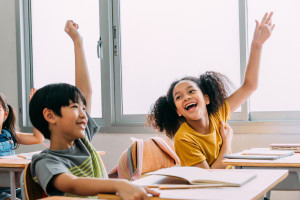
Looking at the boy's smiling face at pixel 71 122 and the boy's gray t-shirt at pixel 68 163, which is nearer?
the boy's gray t-shirt at pixel 68 163

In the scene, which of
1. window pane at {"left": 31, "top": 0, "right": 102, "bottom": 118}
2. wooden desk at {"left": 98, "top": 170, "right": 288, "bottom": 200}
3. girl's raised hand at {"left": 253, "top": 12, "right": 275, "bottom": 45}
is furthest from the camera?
window pane at {"left": 31, "top": 0, "right": 102, "bottom": 118}

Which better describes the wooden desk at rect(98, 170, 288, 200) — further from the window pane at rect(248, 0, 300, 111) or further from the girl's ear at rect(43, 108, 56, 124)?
the window pane at rect(248, 0, 300, 111)

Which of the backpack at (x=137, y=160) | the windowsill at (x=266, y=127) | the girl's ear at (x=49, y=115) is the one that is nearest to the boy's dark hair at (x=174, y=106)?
the windowsill at (x=266, y=127)

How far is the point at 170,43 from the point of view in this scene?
11.6 feet

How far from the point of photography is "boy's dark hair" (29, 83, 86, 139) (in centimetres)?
160

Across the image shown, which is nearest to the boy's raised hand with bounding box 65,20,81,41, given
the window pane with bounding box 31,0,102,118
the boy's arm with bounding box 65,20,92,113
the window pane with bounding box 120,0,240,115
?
the boy's arm with bounding box 65,20,92,113

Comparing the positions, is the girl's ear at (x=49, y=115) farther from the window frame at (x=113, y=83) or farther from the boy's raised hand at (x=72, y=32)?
the window frame at (x=113, y=83)

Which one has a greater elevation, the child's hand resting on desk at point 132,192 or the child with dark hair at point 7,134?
the child's hand resting on desk at point 132,192

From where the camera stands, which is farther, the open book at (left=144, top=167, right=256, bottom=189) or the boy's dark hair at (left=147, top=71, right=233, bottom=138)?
the boy's dark hair at (left=147, top=71, right=233, bottom=138)

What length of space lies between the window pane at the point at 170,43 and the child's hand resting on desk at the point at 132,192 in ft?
7.22

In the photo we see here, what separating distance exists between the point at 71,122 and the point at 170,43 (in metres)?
2.07

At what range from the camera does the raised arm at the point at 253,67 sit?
266cm

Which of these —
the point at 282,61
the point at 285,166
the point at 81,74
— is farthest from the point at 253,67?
the point at 81,74

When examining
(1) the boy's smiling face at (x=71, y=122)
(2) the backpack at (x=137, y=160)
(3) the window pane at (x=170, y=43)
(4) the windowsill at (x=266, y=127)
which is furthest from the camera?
(3) the window pane at (x=170, y=43)
